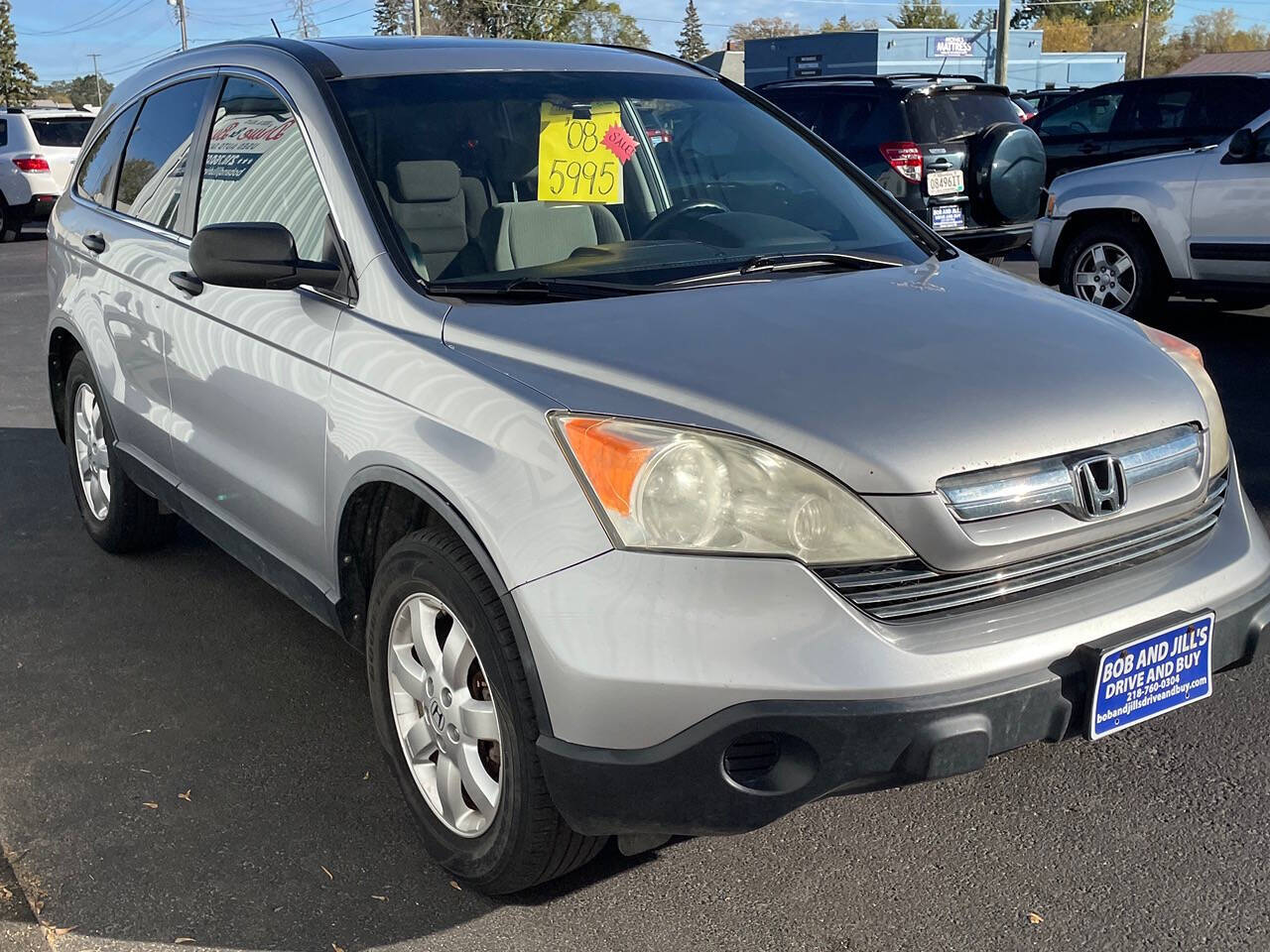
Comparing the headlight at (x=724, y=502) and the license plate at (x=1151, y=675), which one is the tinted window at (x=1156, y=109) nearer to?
the license plate at (x=1151, y=675)

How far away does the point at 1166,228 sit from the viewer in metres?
8.62

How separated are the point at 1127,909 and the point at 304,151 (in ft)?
8.54

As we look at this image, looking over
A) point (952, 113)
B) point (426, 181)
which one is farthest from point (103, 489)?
point (952, 113)

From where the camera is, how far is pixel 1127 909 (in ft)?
8.84

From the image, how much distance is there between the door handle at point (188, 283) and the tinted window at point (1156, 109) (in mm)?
11216

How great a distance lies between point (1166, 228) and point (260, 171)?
22.3 ft

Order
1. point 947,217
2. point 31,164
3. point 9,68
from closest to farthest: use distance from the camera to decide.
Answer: point 947,217 < point 31,164 < point 9,68

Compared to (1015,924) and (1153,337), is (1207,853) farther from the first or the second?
(1153,337)

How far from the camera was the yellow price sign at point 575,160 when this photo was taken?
11.4 ft

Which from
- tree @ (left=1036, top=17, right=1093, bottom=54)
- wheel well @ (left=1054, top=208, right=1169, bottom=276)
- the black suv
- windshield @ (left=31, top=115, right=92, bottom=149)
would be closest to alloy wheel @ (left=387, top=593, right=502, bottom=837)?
wheel well @ (left=1054, top=208, right=1169, bottom=276)

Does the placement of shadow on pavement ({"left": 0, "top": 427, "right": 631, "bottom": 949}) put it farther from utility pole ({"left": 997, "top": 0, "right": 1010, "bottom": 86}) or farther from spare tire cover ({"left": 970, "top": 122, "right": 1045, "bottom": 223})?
utility pole ({"left": 997, "top": 0, "right": 1010, "bottom": 86})

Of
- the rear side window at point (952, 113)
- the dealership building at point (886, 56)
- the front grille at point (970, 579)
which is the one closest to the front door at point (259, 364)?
the front grille at point (970, 579)

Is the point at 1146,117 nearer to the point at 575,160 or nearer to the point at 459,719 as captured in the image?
the point at 575,160

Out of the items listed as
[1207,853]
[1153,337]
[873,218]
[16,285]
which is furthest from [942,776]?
[16,285]
